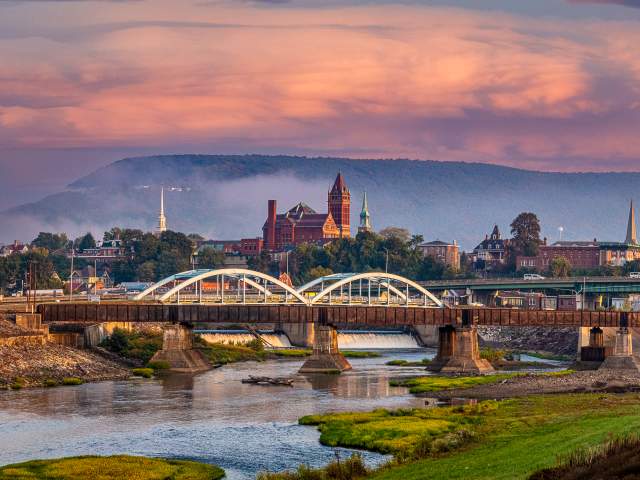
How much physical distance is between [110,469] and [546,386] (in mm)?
69005

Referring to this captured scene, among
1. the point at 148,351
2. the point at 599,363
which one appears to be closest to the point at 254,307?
the point at 148,351

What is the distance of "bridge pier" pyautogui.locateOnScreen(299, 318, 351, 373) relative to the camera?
169125 mm

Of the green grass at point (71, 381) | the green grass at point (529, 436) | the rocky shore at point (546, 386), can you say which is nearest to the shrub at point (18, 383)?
the green grass at point (71, 381)

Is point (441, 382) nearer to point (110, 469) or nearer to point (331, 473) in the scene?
point (110, 469)

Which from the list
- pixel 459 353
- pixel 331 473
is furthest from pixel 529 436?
pixel 459 353

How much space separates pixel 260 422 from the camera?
366 feet

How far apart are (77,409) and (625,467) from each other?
246 feet

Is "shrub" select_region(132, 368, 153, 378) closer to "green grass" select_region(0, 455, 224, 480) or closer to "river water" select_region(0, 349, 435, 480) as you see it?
"river water" select_region(0, 349, 435, 480)

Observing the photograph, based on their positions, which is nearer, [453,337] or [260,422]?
[260,422]

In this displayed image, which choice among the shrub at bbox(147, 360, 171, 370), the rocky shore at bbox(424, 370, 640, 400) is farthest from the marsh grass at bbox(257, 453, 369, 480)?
the shrub at bbox(147, 360, 171, 370)

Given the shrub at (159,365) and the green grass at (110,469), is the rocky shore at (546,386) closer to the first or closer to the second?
the shrub at (159,365)

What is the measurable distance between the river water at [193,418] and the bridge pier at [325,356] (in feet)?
20.5

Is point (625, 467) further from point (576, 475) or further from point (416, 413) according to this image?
point (416, 413)

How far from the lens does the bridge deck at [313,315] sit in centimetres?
17175
